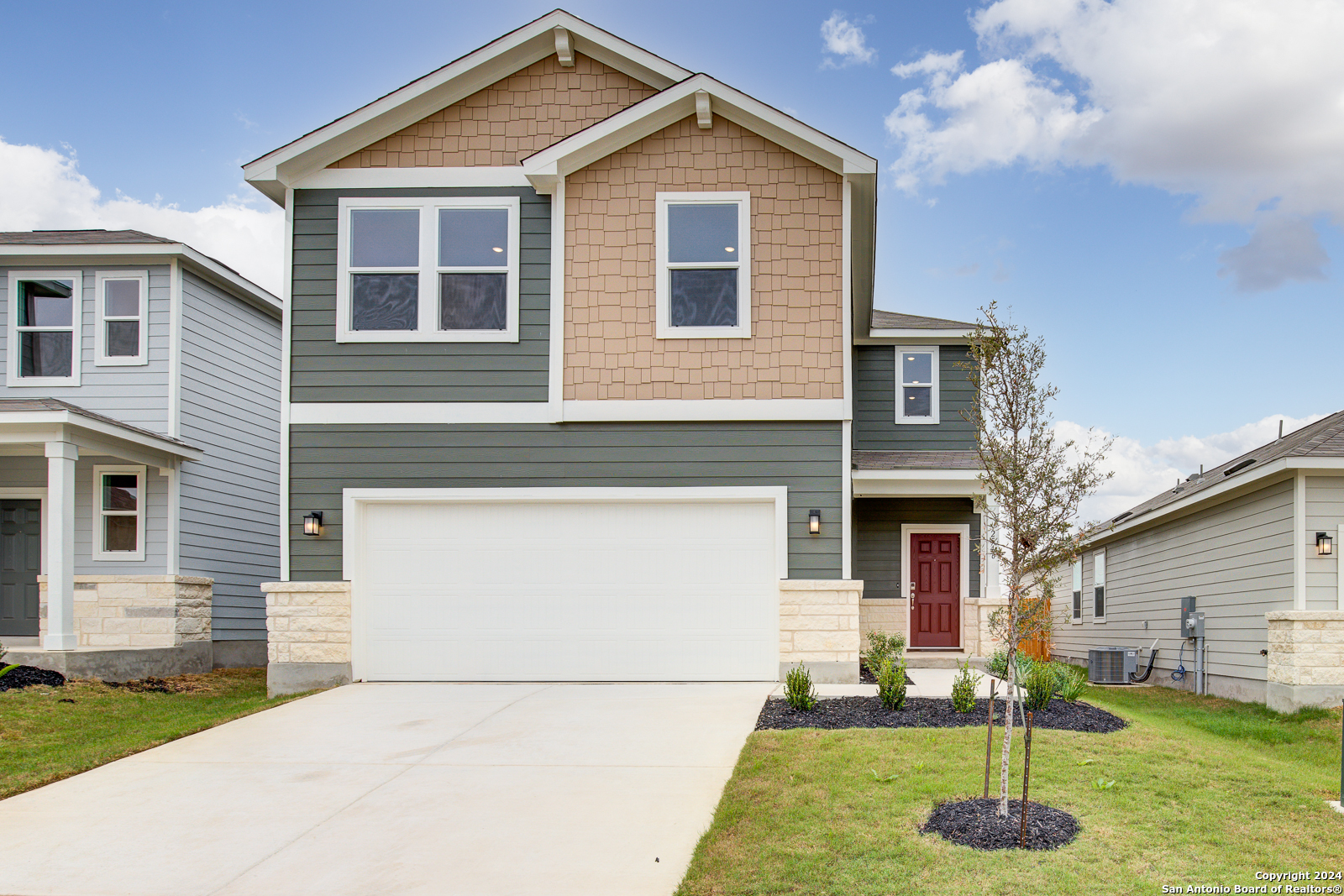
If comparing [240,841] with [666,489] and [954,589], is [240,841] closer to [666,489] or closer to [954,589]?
[666,489]

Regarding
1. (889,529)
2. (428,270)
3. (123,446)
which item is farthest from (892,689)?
(123,446)

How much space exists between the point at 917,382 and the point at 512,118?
8057 mm

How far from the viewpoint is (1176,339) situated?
55.3 ft

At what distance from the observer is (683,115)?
37.1 ft

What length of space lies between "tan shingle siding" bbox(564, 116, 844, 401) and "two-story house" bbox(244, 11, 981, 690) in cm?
3

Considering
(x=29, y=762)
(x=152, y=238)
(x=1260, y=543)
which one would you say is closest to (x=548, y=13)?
(x=152, y=238)

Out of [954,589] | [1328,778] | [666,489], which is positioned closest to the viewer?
[1328,778]

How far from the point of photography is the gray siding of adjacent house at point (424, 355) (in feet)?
36.9

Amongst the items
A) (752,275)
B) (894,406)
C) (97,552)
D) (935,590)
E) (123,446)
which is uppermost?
(752,275)

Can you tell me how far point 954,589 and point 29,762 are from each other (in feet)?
40.8

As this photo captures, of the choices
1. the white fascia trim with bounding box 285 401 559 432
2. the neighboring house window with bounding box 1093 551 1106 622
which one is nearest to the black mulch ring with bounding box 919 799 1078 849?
the white fascia trim with bounding box 285 401 559 432

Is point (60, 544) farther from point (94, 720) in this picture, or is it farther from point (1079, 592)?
point (1079, 592)

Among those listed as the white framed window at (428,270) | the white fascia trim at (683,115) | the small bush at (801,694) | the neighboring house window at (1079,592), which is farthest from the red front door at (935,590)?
the white framed window at (428,270)

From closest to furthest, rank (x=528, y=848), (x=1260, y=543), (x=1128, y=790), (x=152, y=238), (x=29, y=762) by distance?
1. (x=528, y=848)
2. (x=1128, y=790)
3. (x=29, y=762)
4. (x=1260, y=543)
5. (x=152, y=238)
